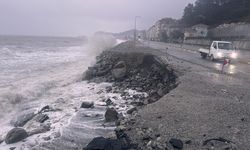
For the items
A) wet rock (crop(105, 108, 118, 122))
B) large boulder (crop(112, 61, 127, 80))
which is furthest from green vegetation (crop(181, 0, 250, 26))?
wet rock (crop(105, 108, 118, 122))

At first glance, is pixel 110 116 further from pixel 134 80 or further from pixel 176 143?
pixel 134 80

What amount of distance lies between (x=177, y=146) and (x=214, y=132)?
4.12ft

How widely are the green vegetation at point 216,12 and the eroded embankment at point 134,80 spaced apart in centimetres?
4862

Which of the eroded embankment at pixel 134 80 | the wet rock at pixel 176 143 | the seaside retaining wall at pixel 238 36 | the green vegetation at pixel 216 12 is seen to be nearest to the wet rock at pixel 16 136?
the eroded embankment at pixel 134 80

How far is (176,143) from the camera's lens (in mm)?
7734

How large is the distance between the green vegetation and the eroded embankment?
48.6 metres

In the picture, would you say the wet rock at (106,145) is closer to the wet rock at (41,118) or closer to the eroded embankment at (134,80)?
the eroded embankment at (134,80)

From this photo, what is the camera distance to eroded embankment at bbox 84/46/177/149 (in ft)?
37.0

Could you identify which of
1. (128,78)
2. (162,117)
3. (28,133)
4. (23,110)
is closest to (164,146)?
(162,117)

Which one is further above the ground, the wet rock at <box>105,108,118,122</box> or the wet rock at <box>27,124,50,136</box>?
the wet rock at <box>105,108,118,122</box>

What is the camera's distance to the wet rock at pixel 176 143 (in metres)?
7.64

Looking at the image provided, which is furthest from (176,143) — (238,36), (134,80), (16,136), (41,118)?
(238,36)

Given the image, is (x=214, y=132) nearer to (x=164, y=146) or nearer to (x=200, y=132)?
(x=200, y=132)

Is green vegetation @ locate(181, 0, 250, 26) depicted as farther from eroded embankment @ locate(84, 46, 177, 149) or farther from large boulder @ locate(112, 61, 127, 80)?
large boulder @ locate(112, 61, 127, 80)
